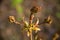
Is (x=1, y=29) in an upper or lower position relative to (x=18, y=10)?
lower

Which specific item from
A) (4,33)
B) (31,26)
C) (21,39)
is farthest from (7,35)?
(31,26)

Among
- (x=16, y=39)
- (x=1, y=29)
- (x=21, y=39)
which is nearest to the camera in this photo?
(x=16, y=39)

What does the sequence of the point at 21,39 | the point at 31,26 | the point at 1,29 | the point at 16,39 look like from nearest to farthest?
the point at 31,26, the point at 16,39, the point at 21,39, the point at 1,29

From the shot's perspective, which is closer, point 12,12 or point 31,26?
point 31,26

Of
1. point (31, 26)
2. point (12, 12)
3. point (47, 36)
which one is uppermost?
point (31, 26)

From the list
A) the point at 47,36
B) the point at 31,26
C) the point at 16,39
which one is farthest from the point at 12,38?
the point at 31,26

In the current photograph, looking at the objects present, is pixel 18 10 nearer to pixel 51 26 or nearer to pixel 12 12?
pixel 12 12
